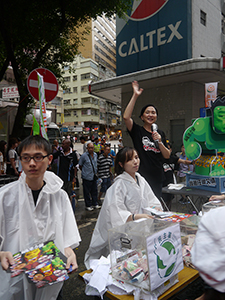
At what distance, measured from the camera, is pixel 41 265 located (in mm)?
1387

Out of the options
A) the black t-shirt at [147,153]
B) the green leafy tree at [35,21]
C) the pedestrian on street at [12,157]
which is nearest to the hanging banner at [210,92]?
the black t-shirt at [147,153]

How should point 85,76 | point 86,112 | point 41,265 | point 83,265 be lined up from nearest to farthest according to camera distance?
point 41,265, point 83,265, point 85,76, point 86,112

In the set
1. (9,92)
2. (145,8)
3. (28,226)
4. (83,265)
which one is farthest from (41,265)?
(145,8)

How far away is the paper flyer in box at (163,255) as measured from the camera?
4.67ft

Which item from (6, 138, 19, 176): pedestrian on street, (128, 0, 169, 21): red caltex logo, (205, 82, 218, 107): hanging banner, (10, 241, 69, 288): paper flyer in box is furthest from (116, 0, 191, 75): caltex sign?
(10, 241, 69, 288): paper flyer in box

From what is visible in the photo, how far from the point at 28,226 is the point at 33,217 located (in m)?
0.07

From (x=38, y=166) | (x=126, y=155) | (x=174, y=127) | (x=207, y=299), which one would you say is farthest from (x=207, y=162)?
(x=174, y=127)

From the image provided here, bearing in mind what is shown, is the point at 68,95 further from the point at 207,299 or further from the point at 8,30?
the point at 207,299

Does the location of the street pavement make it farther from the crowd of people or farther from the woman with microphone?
the woman with microphone

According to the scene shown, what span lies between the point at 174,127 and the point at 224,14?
797 centimetres

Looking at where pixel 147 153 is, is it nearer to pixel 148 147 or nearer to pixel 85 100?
pixel 148 147

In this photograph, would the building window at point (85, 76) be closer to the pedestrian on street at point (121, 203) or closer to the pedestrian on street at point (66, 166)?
the pedestrian on street at point (66, 166)

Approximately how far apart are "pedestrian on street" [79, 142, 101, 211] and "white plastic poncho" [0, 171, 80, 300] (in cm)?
452

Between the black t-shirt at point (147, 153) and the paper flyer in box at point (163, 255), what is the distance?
60.1 inches
